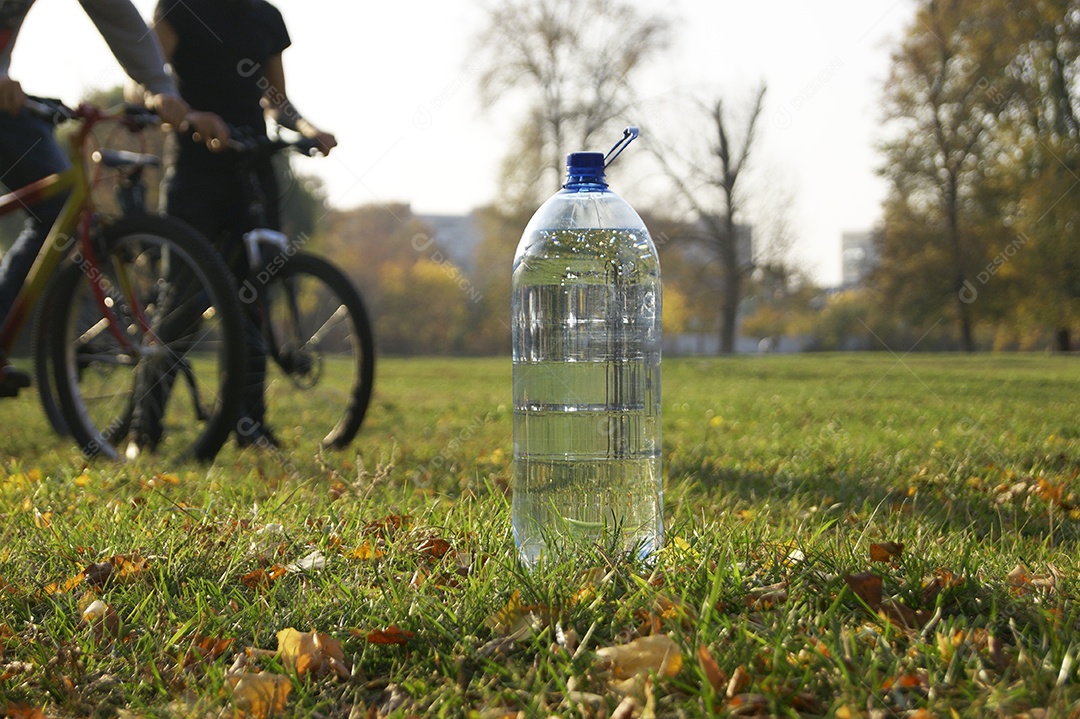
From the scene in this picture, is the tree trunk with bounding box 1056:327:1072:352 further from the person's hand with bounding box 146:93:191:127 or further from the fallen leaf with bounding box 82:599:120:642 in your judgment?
the fallen leaf with bounding box 82:599:120:642

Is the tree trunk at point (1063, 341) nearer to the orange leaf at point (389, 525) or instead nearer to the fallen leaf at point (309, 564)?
the orange leaf at point (389, 525)

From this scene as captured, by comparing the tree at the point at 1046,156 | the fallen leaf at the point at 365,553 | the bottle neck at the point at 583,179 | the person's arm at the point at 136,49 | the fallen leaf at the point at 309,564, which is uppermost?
the tree at the point at 1046,156

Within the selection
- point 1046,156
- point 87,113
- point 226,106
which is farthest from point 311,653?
point 1046,156

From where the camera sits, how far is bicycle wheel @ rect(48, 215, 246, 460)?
4.11 m

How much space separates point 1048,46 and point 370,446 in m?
22.6

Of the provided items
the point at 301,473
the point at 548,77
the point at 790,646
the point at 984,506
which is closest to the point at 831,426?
the point at 984,506

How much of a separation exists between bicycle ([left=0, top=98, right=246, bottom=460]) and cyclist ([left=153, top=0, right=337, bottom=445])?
0.69 m

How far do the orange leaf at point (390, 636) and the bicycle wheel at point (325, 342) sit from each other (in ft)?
10.4

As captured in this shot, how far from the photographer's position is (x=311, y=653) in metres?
1.93

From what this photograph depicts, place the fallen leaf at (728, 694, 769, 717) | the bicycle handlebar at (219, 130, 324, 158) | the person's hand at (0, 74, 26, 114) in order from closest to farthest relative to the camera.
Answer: the fallen leaf at (728, 694, 769, 717) → the person's hand at (0, 74, 26, 114) → the bicycle handlebar at (219, 130, 324, 158)

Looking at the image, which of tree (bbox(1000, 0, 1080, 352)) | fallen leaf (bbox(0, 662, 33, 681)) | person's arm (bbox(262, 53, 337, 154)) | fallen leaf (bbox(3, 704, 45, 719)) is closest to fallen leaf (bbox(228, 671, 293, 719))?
fallen leaf (bbox(3, 704, 45, 719))

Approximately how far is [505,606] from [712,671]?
514 mm

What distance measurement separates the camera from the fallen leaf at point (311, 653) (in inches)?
74.8

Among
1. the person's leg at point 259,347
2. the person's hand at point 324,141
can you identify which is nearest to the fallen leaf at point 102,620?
the person's leg at point 259,347
